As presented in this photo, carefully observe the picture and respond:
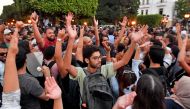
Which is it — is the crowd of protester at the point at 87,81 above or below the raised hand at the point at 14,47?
below

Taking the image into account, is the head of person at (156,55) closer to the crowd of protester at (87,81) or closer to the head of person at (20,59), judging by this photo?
the crowd of protester at (87,81)

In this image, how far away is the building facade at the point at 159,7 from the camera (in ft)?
252

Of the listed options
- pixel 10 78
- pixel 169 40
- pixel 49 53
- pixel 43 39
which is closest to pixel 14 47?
pixel 10 78

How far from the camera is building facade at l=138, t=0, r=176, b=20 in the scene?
76.9 metres

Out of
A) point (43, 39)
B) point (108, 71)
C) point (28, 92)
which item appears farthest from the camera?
point (43, 39)

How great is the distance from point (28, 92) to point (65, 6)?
78.6ft

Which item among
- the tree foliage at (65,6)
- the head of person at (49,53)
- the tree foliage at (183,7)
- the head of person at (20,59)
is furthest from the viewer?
the tree foliage at (183,7)

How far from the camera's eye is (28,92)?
3.68m

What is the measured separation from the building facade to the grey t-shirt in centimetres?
7263

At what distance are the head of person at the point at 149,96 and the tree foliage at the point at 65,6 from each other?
2337 cm

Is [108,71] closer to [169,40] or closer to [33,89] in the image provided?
[33,89]

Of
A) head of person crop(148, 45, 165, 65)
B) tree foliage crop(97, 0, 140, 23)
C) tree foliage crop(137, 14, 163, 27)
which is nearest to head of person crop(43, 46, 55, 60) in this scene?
head of person crop(148, 45, 165, 65)

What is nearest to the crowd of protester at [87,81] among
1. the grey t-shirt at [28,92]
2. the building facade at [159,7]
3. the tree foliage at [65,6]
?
the grey t-shirt at [28,92]

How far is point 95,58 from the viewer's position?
4504 millimetres
